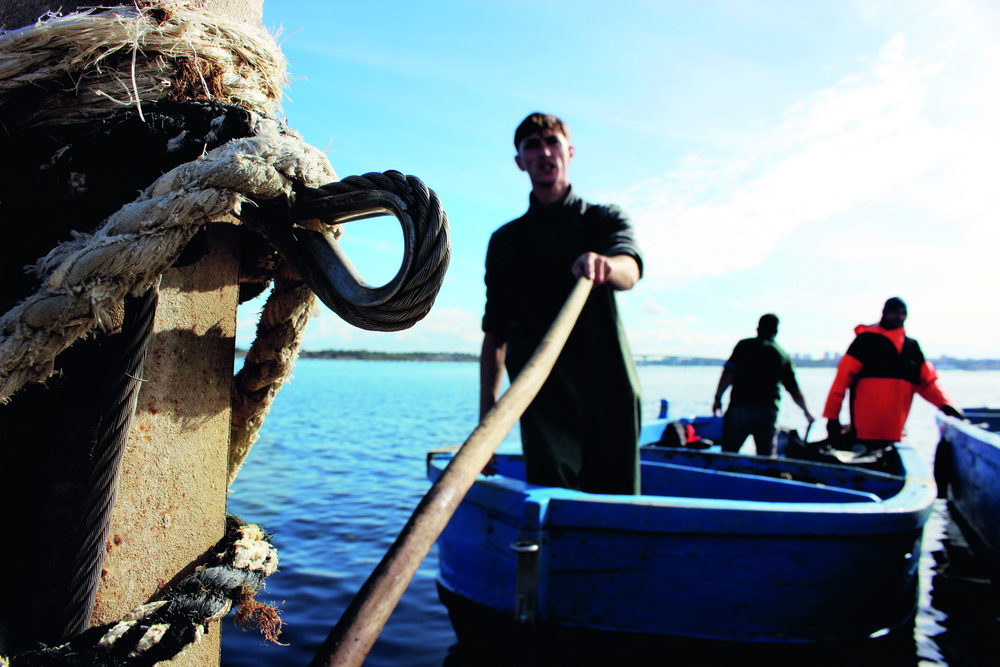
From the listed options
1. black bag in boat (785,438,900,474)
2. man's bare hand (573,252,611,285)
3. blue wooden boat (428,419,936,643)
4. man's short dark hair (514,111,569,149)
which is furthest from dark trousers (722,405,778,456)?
man's bare hand (573,252,611,285)

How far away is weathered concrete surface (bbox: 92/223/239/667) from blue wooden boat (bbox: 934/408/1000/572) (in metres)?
6.81

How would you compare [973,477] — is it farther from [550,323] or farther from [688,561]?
[550,323]

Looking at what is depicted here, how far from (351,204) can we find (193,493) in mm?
613

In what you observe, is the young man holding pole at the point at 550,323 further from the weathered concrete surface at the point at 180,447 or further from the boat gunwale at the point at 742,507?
the weathered concrete surface at the point at 180,447

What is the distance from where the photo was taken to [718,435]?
1018cm

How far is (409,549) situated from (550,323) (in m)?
2.16

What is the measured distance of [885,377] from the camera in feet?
22.5

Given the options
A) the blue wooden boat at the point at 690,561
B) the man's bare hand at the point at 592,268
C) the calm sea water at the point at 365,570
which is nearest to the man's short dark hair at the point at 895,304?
the calm sea water at the point at 365,570

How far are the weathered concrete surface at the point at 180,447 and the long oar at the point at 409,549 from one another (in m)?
0.38

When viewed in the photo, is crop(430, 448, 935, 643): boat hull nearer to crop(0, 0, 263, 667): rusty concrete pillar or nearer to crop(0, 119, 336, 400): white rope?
crop(0, 0, 263, 667): rusty concrete pillar

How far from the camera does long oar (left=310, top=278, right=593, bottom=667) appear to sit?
1.01 meters

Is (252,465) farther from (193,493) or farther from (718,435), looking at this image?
(193,493)

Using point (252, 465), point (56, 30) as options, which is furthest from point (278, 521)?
point (56, 30)

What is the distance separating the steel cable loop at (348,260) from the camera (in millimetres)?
1066
